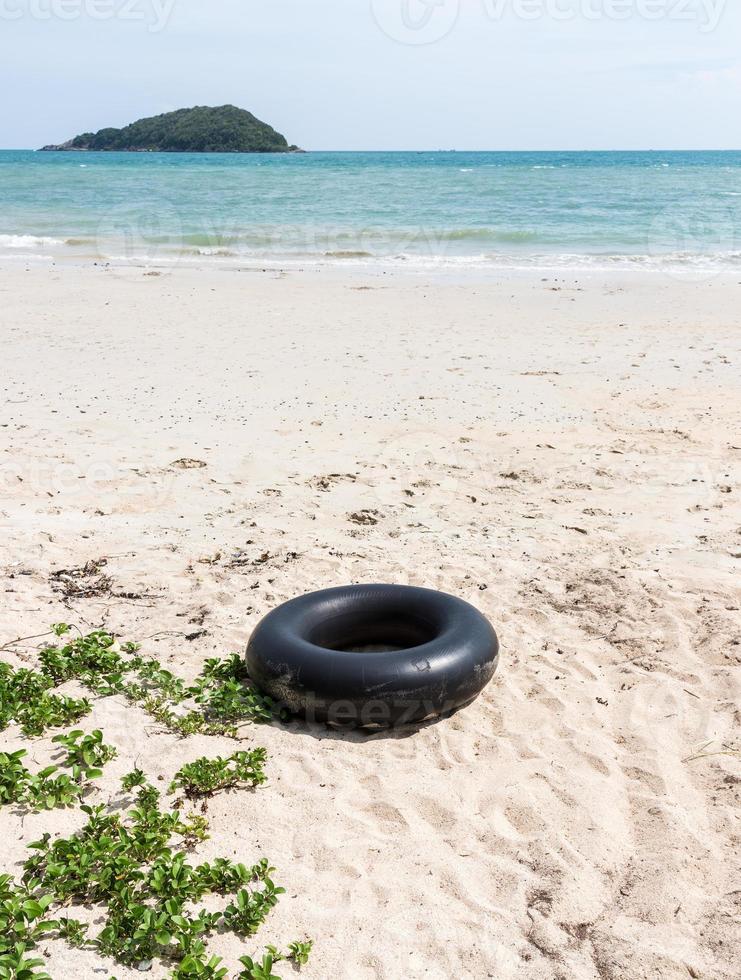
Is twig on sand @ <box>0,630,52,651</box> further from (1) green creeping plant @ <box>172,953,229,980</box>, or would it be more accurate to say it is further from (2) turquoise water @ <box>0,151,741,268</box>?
(2) turquoise water @ <box>0,151,741,268</box>

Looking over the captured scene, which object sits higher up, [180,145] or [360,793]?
[180,145]

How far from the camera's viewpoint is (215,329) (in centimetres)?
1101

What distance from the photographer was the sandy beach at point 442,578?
2.98m

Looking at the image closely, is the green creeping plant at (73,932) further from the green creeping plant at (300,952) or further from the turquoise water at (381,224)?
the turquoise water at (381,224)

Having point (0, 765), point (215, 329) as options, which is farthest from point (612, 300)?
point (0, 765)

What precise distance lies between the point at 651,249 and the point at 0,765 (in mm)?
19322

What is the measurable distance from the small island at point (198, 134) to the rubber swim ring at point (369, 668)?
4587 inches

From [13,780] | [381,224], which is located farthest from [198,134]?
[13,780]

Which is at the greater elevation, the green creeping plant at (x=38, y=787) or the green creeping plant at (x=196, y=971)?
the green creeping plant at (x=38, y=787)

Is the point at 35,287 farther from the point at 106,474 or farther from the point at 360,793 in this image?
the point at 360,793

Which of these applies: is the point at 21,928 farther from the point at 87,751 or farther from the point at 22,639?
the point at 22,639

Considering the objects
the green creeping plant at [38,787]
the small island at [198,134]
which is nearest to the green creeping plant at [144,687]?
the green creeping plant at [38,787]

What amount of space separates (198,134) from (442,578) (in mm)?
116267

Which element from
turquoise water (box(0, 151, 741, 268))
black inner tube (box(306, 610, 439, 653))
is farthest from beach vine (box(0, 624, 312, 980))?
turquoise water (box(0, 151, 741, 268))
